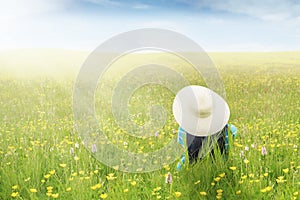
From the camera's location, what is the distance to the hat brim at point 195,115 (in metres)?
4.00

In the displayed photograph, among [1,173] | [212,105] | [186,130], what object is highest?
[212,105]

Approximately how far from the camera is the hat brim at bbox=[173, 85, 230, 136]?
4.00m

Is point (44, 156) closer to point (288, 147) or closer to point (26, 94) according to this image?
point (288, 147)

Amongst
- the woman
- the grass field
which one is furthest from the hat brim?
the grass field

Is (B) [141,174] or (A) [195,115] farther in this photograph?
(B) [141,174]

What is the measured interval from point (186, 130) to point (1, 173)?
1.98 m

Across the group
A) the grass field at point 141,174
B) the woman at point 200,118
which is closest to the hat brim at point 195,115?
the woman at point 200,118

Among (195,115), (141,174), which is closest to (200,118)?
(195,115)

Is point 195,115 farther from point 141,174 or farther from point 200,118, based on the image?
point 141,174

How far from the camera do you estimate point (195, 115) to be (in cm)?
400

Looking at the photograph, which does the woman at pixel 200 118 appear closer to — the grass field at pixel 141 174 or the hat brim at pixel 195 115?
the hat brim at pixel 195 115

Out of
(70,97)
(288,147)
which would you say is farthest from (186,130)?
(70,97)

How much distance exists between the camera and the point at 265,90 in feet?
31.8

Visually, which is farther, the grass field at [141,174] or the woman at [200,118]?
the woman at [200,118]
